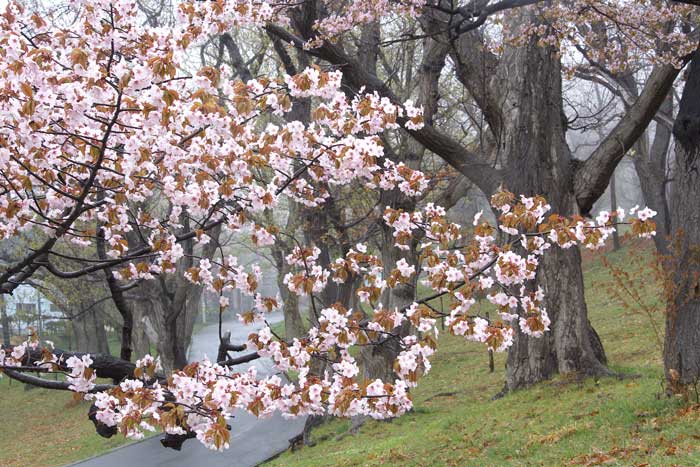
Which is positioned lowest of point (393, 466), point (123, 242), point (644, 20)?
point (393, 466)

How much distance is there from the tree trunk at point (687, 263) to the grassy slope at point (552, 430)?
435 millimetres

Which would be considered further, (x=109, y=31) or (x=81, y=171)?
(x=81, y=171)

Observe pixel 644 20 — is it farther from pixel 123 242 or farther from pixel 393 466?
pixel 123 242

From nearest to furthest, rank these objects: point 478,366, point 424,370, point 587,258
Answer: point 424,370 → point 478,366 → point 587,258

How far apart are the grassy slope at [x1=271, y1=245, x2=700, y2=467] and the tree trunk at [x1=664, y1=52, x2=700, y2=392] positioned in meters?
0.43

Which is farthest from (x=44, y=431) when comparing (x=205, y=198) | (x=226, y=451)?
(x=205, y=198)

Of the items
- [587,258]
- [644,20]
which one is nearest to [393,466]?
[644,20]

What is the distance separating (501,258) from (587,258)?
3133cm

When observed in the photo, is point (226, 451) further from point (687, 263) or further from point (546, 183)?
point (687, 263)

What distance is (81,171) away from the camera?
6.08 m

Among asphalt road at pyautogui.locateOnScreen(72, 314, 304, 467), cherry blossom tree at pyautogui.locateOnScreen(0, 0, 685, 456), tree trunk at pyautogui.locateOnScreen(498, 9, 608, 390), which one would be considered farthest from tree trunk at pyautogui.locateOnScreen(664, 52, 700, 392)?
asphalt road at pyautogui.locateOnScreen(72, 314, 304, 467)

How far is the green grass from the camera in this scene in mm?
18625

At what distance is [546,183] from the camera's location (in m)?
9.94

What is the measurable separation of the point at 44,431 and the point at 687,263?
22.9m
